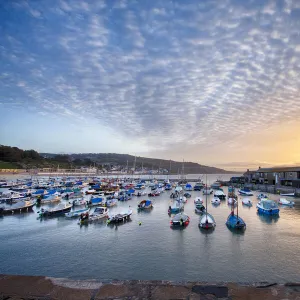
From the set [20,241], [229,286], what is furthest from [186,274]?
[20,241]

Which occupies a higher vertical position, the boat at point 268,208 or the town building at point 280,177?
the town building at point 280,177

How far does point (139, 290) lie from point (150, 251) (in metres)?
16.1

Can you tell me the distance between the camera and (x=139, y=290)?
273 inches

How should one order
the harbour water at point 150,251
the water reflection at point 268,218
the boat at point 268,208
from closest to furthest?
the harbour water at point 150,251
the water reflection at point 268,218
the boat at point 268,208

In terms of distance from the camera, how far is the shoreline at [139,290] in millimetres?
6578

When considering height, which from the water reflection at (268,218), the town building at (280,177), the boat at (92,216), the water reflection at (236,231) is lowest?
the boat at (92,216)

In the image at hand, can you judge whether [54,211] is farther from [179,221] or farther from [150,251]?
[150,251]

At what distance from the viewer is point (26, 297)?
6.64m

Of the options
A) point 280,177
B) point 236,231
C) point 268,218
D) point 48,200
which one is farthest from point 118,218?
point 280,177

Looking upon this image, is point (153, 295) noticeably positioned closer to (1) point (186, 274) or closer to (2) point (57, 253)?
(1) point (186, 274)

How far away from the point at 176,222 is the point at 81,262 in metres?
14.6

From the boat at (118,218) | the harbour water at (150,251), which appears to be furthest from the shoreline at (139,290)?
the boat at (118,218)

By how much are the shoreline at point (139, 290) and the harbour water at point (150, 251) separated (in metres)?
10.2

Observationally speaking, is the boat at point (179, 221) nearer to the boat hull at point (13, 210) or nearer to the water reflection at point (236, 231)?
the water reflection at point (236, 231)
